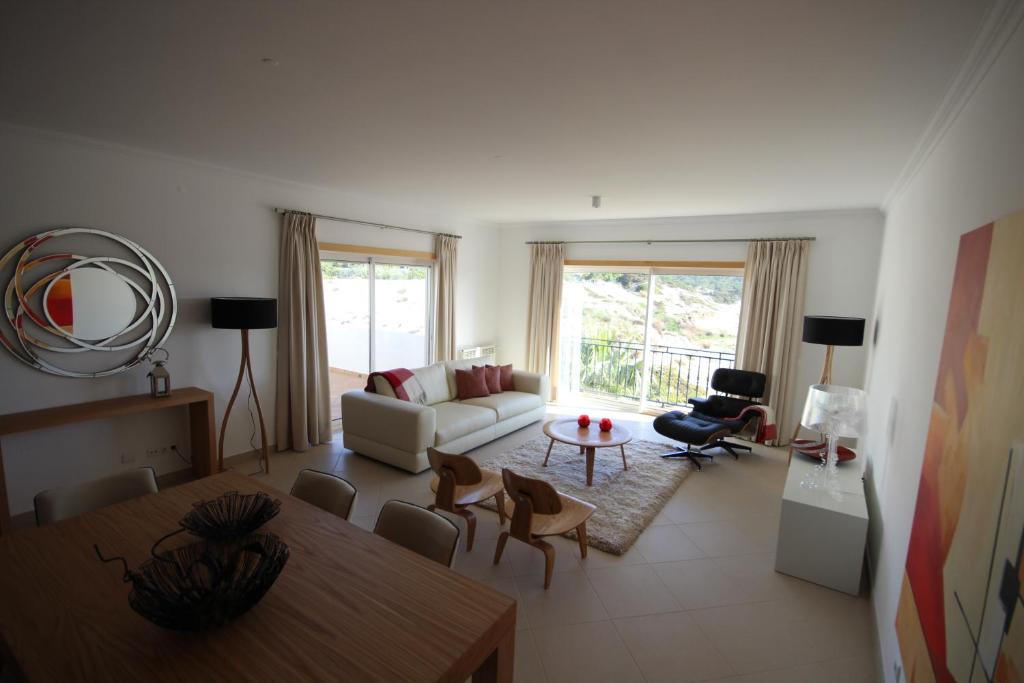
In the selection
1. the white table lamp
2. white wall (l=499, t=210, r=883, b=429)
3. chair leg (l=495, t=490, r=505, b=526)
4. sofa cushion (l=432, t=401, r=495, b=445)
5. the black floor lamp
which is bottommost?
chair leg (l=495, t=490, r=505, b=526)

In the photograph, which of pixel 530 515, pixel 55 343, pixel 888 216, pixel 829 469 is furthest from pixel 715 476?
pixel 55 343

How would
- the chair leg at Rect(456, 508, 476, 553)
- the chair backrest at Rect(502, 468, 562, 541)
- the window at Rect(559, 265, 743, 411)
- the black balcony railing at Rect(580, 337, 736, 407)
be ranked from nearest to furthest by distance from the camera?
the chair backrest at Rect(502, 468, 562, 541)
the chair leg at Rect(456, 508, 476, 553)
the window at Rect(559, 265, 743, 411)
the black balcony railing at Rect(580, 337, 736, 407)

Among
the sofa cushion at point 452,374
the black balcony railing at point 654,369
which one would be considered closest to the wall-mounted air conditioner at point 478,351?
the sofa cushion at point 452,374

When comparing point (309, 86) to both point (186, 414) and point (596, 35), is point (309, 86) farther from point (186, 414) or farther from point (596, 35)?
point (186, 414)

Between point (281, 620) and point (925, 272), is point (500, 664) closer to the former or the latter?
point (281, 620)

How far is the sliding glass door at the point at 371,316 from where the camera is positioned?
17.6 feet

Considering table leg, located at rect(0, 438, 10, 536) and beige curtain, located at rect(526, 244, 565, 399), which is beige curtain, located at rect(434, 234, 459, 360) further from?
table leg, located at rect(0, 438, 10, 536)

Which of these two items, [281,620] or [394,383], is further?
[394,383]

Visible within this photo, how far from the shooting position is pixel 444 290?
6438mm

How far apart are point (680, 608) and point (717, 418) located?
9.81 ft

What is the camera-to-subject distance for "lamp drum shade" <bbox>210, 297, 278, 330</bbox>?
12.6 ft

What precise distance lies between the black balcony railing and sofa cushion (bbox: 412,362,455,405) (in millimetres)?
2757

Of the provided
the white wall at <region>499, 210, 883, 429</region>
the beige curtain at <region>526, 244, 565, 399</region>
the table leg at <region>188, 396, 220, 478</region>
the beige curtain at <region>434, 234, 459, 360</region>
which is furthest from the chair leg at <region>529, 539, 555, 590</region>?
the beige curtain at <region>526, 244, 565, 399</region>

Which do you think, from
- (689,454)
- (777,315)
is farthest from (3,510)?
(777,315)
